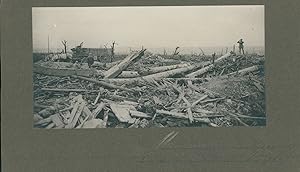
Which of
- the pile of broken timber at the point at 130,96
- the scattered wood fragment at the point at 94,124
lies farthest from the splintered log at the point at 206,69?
the scattered wood fragment at the point at 94,124

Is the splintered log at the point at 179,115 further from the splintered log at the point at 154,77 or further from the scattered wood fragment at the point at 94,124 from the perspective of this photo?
the scattered wood fragment at the point at 94,124

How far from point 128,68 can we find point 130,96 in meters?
0.13

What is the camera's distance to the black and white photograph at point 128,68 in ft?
10.5

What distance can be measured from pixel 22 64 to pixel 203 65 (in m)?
0.83

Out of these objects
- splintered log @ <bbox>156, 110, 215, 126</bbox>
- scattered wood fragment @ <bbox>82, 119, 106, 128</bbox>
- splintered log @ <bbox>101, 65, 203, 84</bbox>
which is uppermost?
splintered log @ <bbox>101, 65, 203, 84</bbox>

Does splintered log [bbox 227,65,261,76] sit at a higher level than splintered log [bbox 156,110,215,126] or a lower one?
higher

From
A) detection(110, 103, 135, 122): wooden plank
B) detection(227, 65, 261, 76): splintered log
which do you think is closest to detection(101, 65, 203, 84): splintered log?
detection(110, 103, 135, 122): wooden plank

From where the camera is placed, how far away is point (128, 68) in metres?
3.21

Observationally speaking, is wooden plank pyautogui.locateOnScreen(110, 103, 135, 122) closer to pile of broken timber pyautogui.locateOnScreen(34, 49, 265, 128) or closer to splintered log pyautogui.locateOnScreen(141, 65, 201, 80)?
pile of broken timber pyautogui.locateOnScreen(34, 49, 265, 128)

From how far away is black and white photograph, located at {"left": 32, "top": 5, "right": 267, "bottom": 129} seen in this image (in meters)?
3.21

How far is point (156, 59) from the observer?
3.21m

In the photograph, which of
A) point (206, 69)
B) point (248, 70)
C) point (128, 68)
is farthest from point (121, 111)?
point (248, 70)

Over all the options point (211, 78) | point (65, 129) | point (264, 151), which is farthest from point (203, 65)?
point (65, 129)
